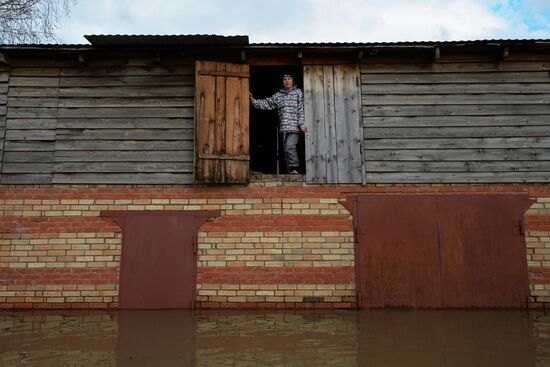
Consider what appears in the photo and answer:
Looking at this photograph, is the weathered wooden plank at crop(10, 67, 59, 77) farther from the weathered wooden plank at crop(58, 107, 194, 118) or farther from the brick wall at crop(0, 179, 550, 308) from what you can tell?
the brick wall at crop(0, 179, 550, 308)

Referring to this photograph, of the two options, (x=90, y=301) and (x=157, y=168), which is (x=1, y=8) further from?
(x=90, y=301)

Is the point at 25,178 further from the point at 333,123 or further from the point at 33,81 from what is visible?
the point at 333,123

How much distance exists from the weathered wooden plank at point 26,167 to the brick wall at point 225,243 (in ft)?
0.93

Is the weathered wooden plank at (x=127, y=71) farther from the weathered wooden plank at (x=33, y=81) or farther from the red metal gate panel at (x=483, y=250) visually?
the red metal gate panel at (x=483, y=250)

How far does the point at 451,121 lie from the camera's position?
24.3 feet

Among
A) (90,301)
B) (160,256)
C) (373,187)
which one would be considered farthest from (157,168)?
(373,187)

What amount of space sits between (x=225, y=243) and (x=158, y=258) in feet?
3.44

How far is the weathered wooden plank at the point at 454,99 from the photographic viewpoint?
7445mm

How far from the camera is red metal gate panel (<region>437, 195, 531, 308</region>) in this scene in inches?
269

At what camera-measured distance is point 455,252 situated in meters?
6.96

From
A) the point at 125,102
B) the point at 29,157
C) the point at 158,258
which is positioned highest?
the point at 125,102

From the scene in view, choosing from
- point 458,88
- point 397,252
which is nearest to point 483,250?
point 397,252

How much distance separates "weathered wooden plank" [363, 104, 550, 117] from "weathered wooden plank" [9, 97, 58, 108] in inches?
204

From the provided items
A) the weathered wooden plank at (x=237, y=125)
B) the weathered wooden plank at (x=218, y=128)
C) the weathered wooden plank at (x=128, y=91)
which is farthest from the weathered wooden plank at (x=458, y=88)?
the weathered wooden plank at (x=128, y=91)
